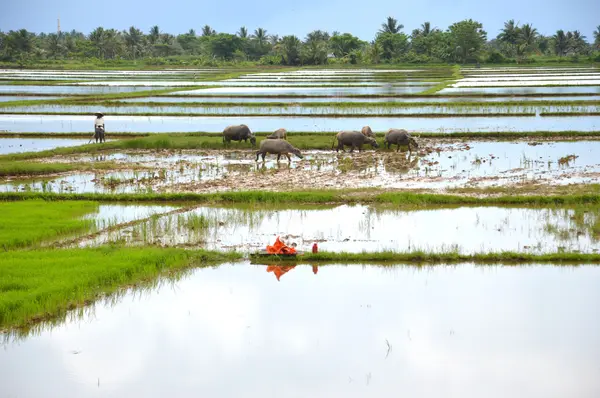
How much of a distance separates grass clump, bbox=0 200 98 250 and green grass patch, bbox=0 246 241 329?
1.70 feet

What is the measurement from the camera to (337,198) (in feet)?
30.6

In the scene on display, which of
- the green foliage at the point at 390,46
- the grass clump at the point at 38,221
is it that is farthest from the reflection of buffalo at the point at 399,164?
the green foliage at the point at 390,46

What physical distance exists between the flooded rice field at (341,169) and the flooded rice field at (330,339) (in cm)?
409

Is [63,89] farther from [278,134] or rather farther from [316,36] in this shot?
[316,36]

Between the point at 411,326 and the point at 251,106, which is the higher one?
the point at 251,106

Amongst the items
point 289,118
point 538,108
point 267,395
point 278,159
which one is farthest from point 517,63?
point 267,395

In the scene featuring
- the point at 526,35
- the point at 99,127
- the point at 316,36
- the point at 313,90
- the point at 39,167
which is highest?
the point at 316,36

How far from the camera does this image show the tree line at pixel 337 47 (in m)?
46.1

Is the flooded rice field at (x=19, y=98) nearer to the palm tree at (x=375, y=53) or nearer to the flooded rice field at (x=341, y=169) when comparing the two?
the flooded rice field at (x=341, y=169)

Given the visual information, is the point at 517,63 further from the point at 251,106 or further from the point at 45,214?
the point at 45,214

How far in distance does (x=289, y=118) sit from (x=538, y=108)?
6.22 meters

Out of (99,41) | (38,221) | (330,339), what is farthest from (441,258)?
(99,41)

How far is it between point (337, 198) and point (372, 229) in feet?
4.83

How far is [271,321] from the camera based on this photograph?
5168mm
